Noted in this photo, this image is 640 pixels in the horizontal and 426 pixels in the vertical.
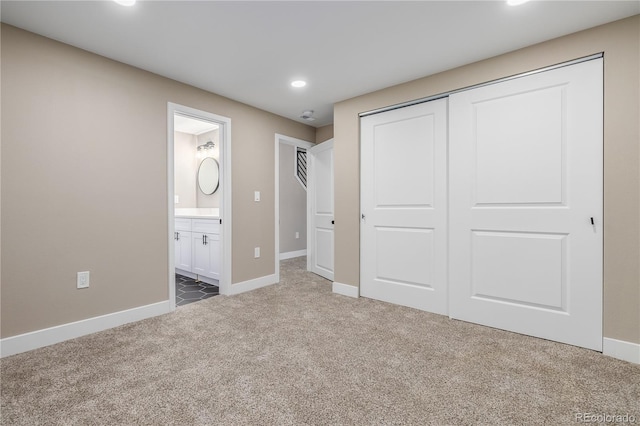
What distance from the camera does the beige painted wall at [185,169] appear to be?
519 centimetres

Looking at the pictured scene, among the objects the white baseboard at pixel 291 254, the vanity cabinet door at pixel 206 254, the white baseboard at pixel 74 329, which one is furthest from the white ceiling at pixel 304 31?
the white baseboard at pixel 291 254

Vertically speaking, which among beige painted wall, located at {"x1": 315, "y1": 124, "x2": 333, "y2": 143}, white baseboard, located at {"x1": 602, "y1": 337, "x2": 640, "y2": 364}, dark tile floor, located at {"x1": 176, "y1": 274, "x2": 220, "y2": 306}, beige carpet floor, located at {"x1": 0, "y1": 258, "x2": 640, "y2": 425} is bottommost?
beige carpet floor, located at {"x1": 0, "y1": 258, "x2": 640, "y2": 425}

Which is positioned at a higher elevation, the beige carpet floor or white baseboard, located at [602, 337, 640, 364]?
white baseboard, located at [602, 337, 640, 364]

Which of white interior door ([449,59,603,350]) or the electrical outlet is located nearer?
white interior door ([449,59,603,350])

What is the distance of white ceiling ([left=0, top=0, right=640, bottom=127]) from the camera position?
1.88m

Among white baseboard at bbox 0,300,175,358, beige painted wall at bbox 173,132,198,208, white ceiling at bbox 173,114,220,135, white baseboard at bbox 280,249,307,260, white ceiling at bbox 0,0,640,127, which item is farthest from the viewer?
white baseboard at bbox 280,249,307,260

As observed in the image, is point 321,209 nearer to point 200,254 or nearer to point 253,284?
point 253,284

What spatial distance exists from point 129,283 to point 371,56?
9.61 ft

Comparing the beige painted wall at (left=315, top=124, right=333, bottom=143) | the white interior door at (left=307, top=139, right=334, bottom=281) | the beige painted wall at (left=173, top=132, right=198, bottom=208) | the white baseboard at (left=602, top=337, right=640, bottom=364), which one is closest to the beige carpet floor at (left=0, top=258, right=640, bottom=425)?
the white baseboard at (left=602, top=337, right=640, bottom=364)

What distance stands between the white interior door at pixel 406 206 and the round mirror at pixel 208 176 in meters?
2.76

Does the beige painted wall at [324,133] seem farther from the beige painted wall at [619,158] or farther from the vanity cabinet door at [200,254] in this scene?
the beige painted wall at [619,158]

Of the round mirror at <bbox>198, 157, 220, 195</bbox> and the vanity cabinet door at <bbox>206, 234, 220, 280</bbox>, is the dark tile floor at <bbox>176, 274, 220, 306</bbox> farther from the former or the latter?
the round mirror at <bbox>198, 157, 220, 195</bbox>

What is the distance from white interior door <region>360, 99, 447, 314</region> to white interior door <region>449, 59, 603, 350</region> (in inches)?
5.1

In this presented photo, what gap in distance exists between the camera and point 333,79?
9.64 feet
